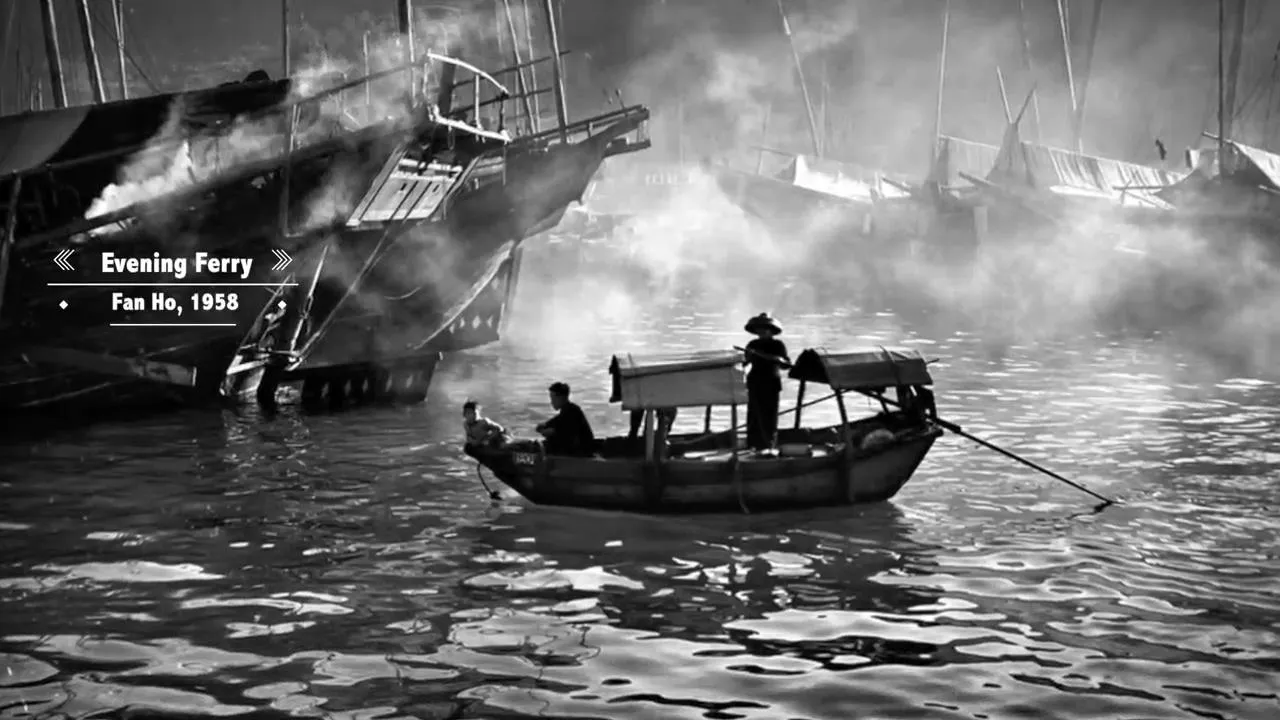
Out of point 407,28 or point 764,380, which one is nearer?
point 764,380

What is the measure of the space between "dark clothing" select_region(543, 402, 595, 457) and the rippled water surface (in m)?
0.73

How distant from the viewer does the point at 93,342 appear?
2100 centimetres

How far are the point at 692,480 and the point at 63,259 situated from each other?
11.7 m

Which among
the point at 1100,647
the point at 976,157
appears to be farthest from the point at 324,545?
the point at 976,157

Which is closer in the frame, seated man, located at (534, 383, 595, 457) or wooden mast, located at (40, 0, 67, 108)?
seated man, located at (534, 383, 595, 457)

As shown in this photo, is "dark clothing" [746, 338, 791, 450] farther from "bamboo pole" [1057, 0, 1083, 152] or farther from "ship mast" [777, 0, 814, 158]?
"ship mast" [777, 0, 814, 158]

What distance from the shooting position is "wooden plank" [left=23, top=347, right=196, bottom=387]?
770 inches

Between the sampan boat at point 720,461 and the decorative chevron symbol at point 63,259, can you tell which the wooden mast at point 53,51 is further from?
the sampan boat at point 720,461

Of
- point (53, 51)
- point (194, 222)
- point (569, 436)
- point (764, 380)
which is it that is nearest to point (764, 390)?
point (764, 380)

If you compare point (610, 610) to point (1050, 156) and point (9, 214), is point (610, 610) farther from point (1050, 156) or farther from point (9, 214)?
point (1050, 156)

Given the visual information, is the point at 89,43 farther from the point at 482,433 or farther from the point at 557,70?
the point at 482,433

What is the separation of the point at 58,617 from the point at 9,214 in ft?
34.2

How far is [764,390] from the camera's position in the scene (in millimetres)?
14922

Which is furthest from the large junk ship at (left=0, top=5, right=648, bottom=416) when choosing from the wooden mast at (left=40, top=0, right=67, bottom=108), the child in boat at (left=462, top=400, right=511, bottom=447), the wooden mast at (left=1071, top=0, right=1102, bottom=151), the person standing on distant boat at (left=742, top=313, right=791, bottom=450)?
the wooden mast at (left=1071, top=0, right=1102, bottom=151)
